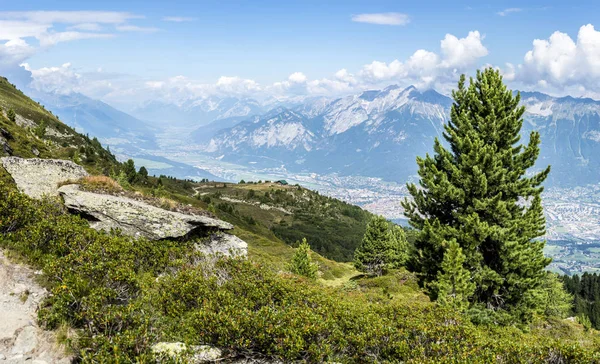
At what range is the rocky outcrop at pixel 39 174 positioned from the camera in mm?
22172

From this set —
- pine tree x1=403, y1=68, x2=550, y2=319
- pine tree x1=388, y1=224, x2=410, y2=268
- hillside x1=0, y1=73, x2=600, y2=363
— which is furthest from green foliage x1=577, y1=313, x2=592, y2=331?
hillside x1=0, y1=73, x2=600, y2=363

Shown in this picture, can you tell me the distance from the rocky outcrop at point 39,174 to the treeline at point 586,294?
14401 centimetres

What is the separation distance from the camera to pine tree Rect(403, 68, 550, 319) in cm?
2403

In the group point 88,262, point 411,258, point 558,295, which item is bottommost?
point 558,295

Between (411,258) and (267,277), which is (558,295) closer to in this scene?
(411,258)

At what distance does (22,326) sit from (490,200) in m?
24.8

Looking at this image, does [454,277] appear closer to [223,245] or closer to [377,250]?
[223,245]

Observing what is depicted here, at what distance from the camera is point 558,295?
7156 cm

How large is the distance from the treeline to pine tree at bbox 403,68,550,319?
12199cm

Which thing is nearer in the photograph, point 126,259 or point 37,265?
point 37,265

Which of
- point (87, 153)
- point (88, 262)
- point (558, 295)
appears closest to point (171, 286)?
point (88, 262)

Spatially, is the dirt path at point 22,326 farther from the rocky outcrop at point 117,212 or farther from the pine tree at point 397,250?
the pine tree at point 397,250

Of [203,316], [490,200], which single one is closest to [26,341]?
[203,316]

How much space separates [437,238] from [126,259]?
771 inches
